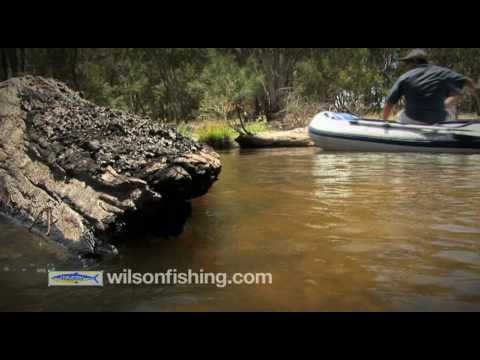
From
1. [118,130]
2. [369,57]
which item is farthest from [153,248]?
[369,57]

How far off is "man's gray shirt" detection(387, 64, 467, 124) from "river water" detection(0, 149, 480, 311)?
470cm

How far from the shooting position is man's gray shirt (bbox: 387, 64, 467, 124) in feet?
26.0

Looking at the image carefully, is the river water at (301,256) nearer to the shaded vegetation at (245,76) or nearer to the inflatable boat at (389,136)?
the inflatable boat at (389,136)

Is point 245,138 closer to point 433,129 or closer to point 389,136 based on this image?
point 389,136

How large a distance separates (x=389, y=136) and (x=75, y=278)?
25.9 feet

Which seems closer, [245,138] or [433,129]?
[433,129]

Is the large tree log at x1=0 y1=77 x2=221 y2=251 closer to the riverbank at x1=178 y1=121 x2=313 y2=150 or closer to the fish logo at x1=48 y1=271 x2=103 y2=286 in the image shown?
the fish logo at x1=48 y1=271 x2=103 y2=286

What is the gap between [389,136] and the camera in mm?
8586

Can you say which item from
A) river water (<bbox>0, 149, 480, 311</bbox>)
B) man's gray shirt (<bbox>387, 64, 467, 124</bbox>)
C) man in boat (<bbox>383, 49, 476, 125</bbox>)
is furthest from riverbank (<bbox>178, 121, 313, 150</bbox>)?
river water (<bbox>0, 149, 480, 311</bbox>)

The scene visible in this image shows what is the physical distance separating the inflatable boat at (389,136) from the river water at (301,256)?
4.65 metres

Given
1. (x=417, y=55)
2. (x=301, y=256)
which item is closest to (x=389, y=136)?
(x=417, y=55)

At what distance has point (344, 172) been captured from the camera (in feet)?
18.2
